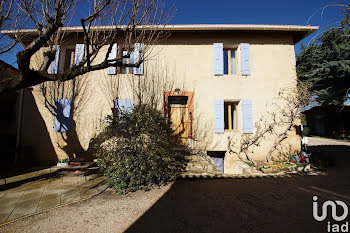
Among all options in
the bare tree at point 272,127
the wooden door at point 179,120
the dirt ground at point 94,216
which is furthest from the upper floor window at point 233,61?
the dirt ground at point 94,216

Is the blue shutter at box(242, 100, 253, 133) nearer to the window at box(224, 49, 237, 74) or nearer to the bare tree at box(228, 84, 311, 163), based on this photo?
the bare tree at box(228, 84, 311, 163)

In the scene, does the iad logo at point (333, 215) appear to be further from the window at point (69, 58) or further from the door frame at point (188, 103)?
the window at point (69, 58)

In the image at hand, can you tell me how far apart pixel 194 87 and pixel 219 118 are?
161 cm

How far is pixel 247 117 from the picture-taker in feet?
20.0

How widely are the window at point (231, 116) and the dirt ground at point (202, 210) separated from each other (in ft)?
8.55

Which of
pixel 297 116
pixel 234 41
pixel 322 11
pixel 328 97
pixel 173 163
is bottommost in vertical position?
pixel 173 163

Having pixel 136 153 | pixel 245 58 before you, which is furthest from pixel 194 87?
pixel 136 153

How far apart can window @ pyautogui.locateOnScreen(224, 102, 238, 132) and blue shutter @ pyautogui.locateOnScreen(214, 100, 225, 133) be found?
17.4 inches

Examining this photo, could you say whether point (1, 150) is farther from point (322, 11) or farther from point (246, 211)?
point (322, 11)

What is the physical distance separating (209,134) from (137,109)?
3149 mm

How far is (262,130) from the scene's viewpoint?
611 cm

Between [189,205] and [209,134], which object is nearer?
[189,205]

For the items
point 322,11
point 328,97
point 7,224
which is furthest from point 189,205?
point 328,97

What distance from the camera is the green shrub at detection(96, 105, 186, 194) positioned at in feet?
12.0
